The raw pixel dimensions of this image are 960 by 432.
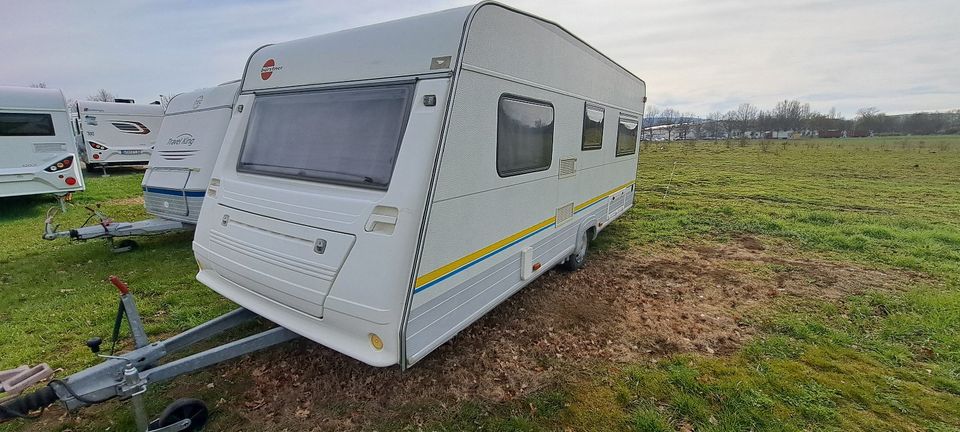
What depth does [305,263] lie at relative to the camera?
2922 mm

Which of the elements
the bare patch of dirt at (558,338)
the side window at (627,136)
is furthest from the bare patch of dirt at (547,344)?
the side window at (627,136)

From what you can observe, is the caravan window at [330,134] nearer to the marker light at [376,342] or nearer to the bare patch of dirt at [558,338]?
the marker light at [376,342]

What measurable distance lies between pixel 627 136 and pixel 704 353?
13.9 ft

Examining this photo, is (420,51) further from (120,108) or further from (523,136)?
(120,108)

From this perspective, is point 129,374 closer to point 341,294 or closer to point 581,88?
point 341,294

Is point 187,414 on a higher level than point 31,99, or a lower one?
lower

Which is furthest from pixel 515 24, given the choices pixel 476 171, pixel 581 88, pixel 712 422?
pixel 712 422

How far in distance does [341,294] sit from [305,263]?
375 mm

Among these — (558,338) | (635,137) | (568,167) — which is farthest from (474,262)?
(635,137)

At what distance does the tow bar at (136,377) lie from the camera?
2.41 meters

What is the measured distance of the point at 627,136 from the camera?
7406 mm

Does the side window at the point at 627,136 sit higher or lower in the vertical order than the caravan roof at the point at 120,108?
lower

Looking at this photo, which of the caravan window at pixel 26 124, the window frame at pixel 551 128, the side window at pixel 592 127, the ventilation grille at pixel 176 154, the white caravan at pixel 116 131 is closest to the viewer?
the window frame at pixel 551 128

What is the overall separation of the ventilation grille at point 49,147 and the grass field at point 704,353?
4.69ft
